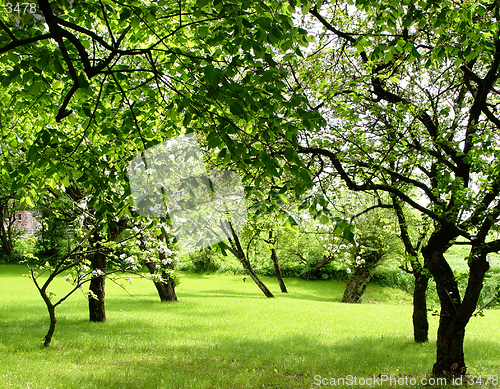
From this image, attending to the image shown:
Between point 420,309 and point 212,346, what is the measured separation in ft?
19.2

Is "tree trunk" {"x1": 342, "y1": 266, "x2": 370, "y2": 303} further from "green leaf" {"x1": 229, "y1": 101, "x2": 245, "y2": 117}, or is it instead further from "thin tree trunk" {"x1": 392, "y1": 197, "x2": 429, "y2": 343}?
"green leaf" {"x1": 229, "y1": 101, "x2": 245, "y2": 117}

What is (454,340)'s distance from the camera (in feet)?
22.9

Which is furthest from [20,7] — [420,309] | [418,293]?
[420,309]

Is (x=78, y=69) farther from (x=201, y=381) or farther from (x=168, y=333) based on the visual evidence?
(x=168, y=333)

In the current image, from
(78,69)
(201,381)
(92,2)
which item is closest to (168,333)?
(201,381)

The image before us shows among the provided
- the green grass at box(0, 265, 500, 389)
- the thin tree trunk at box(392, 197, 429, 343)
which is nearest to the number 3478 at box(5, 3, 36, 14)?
the green grass at box(0, 265, 500, 389)

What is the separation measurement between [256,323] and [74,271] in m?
6.99

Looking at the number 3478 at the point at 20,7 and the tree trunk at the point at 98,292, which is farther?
the tree trunk at the point at 98,292

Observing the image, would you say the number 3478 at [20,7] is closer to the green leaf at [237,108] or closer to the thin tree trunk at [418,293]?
the green leaf at [237,108]

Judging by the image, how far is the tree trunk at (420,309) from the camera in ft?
33.0

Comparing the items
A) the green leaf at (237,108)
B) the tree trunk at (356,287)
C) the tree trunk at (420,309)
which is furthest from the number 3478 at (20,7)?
the tree trunk at (356,287)

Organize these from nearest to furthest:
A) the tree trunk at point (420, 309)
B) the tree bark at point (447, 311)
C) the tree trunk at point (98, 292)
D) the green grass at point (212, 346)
Result: the tree bark at point (447, 311)
the green grass at point (212, 346)
the tree trunk at point (420, 309)
the tree trunk at point (98, 292)

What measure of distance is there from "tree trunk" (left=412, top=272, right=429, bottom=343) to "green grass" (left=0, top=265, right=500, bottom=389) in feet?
1.59

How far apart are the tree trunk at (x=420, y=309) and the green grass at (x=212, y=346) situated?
484mm
